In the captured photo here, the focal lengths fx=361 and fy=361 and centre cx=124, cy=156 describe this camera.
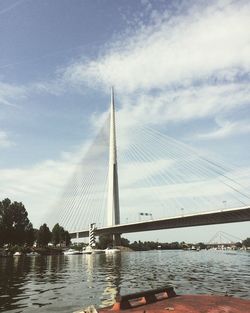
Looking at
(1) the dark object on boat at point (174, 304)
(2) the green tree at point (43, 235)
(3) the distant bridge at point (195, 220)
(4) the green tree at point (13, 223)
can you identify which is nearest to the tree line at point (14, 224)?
(4) the green tree at point (13, 223)

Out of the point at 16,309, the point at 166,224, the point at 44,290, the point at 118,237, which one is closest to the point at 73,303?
the point at 16,309

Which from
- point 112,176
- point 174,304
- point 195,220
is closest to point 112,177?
point 112,176

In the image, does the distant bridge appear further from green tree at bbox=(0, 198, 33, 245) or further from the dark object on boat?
the dark object on boat

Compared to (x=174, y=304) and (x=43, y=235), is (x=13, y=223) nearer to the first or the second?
(x=43, y=235)

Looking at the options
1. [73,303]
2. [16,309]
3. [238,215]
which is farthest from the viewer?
[238,215]

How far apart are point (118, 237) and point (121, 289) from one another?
141m

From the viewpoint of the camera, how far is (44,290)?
2286cm

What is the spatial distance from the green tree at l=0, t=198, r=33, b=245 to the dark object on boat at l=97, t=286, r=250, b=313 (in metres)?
97.5

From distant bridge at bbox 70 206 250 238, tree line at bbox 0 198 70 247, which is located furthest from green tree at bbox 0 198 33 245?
distant bridge at bbox 70 206 250 238

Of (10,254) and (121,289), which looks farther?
(10,254)

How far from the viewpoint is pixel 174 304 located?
9.38 metres

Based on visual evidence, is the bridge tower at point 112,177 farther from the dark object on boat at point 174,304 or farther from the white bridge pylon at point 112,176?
the dark object on boat at point 174,304

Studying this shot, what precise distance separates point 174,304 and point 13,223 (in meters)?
103

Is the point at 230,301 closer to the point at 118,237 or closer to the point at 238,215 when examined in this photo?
the point at 238,215
